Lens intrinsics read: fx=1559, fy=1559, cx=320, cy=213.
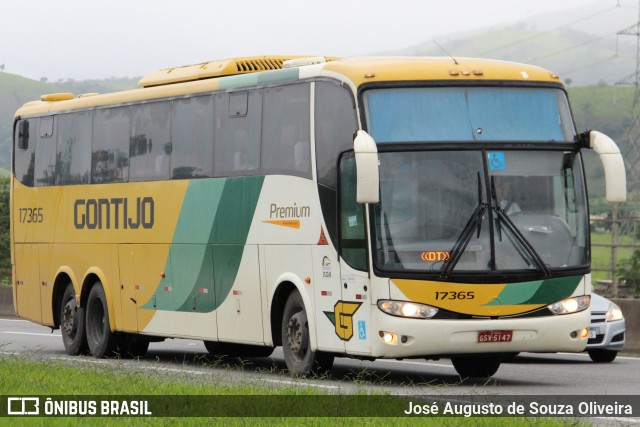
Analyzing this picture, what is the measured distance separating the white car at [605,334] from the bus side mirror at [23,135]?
9.43 m

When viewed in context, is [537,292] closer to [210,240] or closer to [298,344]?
[298,344]

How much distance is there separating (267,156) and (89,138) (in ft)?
18.6

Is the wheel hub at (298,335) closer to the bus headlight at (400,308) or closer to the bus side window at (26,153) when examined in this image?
the bus headlight at (400,308)

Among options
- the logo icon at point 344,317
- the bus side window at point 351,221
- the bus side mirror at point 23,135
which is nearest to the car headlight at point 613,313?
the logo icon at point 344,317

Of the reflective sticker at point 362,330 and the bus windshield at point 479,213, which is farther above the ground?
the bus windshield at point 479,213

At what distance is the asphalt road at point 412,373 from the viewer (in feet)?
53.3

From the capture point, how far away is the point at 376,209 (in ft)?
52.5

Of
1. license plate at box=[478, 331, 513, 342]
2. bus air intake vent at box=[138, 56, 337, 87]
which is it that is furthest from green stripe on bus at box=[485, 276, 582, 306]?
bus air intake vent at box=[138, 56, 337, 87]

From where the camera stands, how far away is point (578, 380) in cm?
1864

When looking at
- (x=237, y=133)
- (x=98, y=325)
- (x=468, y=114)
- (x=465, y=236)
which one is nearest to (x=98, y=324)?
(x=98, y=325)

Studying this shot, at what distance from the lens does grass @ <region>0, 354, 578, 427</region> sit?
11.2 metres

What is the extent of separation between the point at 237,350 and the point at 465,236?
23.1 feet

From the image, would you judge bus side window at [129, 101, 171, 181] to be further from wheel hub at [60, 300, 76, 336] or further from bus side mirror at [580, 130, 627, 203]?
bus side mirror at [580, 130, 627, 203]

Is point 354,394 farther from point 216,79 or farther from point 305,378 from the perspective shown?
point 216,79
